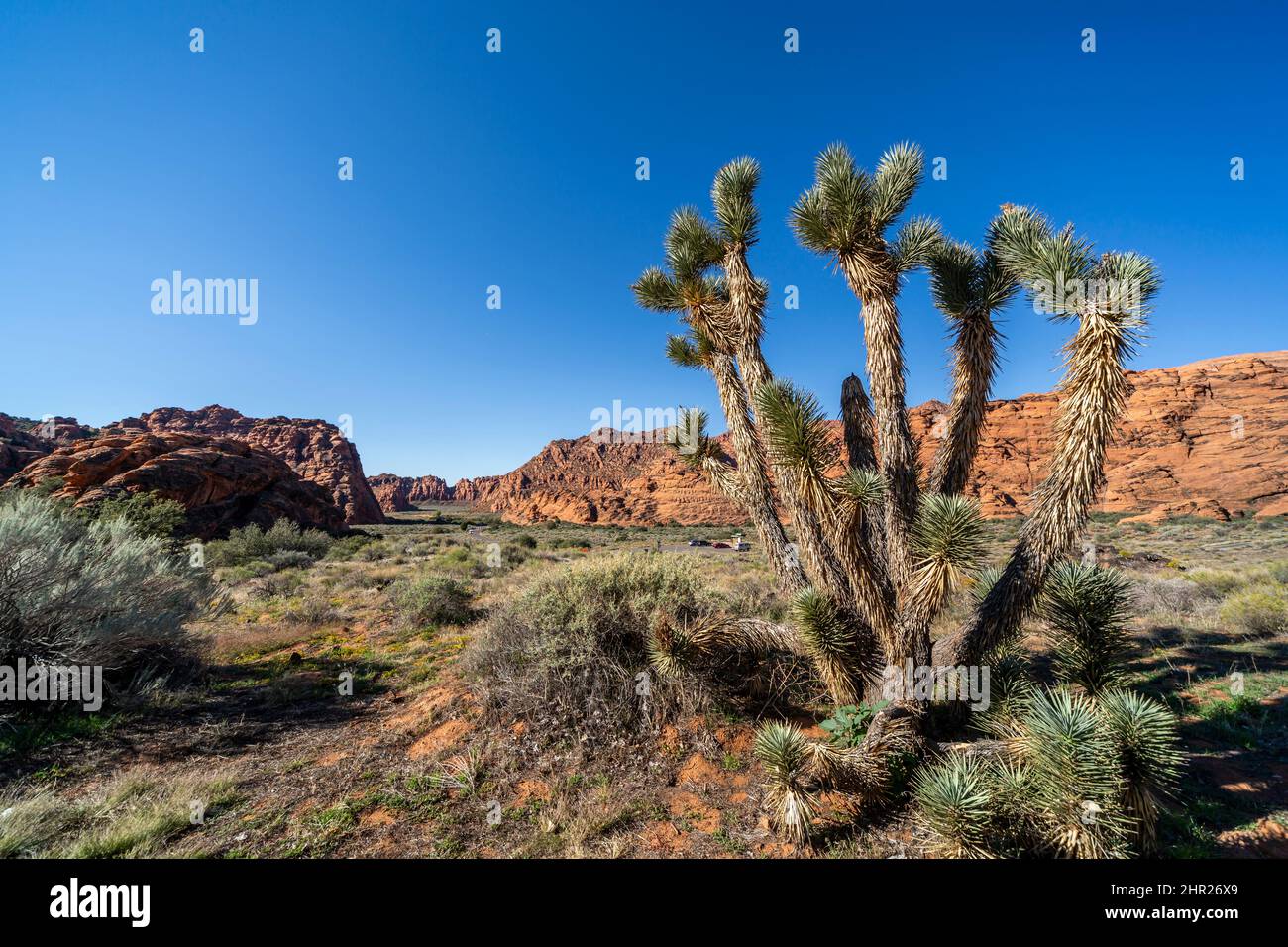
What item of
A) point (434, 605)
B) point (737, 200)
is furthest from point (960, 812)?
point (434, 605)

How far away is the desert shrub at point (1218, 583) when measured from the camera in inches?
405

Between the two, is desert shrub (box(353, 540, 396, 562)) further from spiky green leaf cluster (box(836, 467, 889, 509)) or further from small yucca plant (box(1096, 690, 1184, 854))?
small yucca plant (box(1096, 690, 1184, 854))

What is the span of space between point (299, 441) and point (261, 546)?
270ft

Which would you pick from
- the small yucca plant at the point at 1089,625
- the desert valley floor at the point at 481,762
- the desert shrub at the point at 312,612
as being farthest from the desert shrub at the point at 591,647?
the desert shrub at the point at 312,612

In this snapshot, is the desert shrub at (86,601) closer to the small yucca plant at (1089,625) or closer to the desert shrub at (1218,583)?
the small yucca plant at (1089,625)

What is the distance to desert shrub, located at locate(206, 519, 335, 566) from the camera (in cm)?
1953

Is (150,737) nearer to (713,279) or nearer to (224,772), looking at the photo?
(224,772)

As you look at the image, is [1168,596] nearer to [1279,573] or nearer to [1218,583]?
[1218,583]

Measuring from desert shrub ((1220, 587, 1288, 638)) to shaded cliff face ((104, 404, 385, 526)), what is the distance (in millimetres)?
70231

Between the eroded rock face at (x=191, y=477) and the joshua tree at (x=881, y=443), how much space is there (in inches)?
1291

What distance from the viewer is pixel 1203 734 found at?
5.02 m

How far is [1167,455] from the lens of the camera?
153 feet
